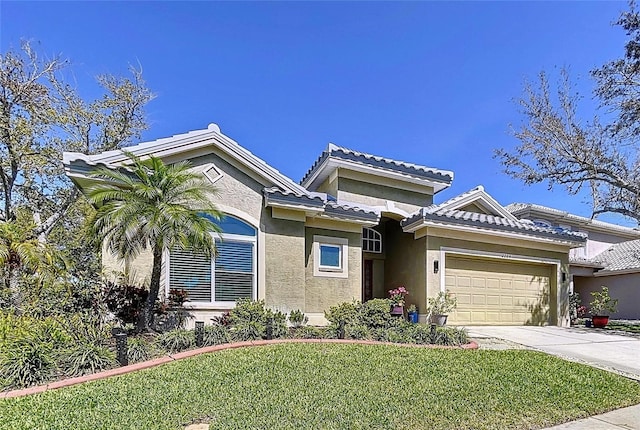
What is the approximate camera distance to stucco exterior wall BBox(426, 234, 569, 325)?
15219 mm

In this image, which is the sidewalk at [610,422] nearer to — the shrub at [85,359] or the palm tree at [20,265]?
the shrub at [85,359]

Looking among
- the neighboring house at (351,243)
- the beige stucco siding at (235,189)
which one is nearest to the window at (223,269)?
the neighboring house at (351,243)

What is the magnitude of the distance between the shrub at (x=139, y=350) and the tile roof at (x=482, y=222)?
10.2 m

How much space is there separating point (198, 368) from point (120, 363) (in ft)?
4.89

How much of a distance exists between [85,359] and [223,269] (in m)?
4.97

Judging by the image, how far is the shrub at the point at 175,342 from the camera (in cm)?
853

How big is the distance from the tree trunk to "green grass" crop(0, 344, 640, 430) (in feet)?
9.07

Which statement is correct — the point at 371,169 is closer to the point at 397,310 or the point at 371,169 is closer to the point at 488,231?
the point at 488,231

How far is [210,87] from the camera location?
1909 cm

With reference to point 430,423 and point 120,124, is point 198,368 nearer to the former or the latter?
point 430,423

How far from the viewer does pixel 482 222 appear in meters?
15.8

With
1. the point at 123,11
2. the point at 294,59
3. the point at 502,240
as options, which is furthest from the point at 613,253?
the point at 123,11

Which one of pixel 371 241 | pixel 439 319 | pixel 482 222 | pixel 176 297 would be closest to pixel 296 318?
pixel 176 297

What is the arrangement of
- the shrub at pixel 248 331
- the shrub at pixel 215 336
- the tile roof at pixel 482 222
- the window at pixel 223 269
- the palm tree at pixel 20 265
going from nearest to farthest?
the shrub at pixel 215 336
the palm tree at pixel 20 265
the shrub at pixel 248 331
the window at pixel 223 269
the tile roof at pixel 482 222
